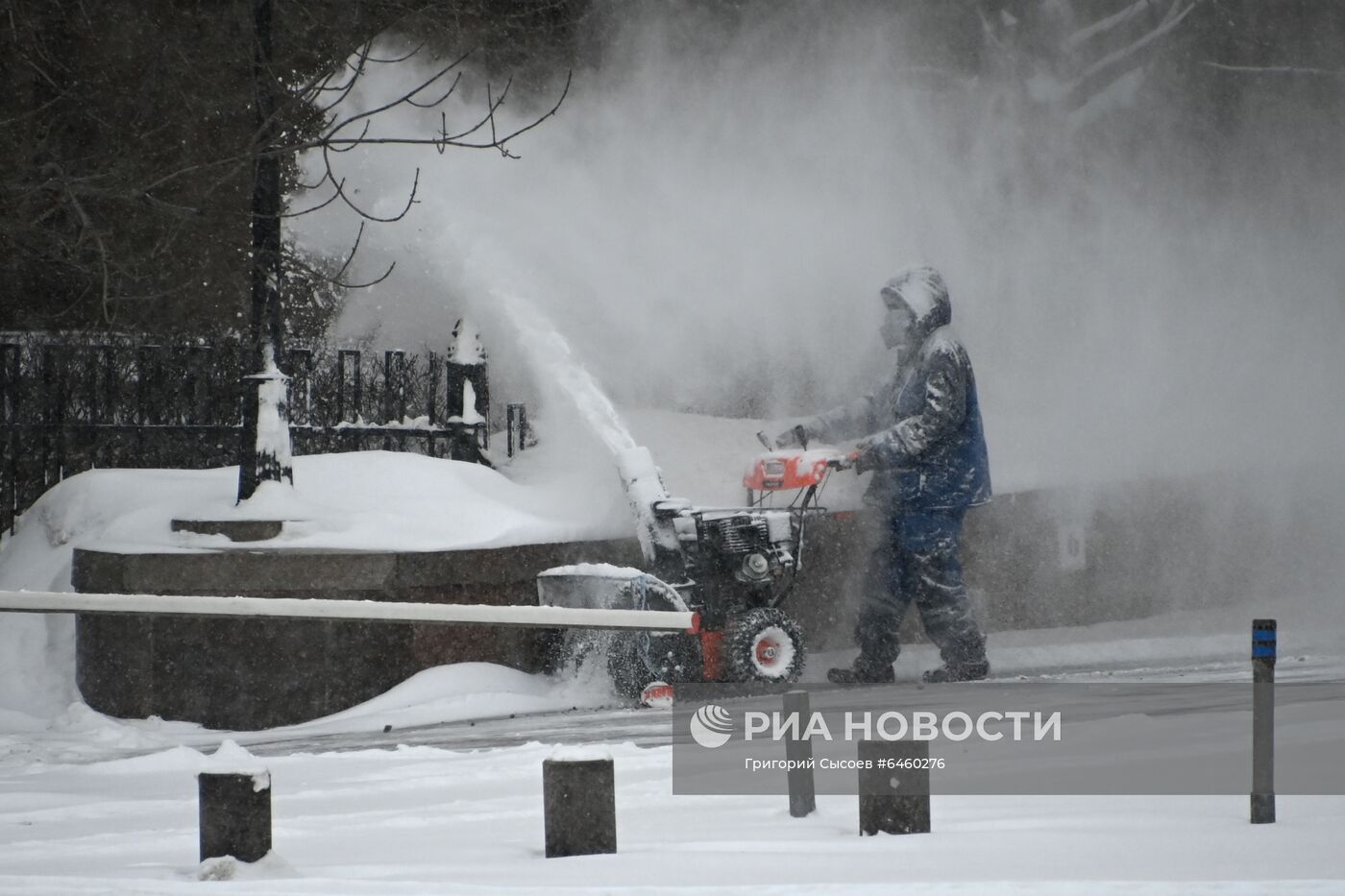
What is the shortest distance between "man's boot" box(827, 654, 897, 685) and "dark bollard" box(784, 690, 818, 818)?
11.8ft

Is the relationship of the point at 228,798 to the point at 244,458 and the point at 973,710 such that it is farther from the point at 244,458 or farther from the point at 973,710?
the point at 244,458

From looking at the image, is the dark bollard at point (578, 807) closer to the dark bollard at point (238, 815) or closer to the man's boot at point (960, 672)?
the dark bollard at point (238, 815)

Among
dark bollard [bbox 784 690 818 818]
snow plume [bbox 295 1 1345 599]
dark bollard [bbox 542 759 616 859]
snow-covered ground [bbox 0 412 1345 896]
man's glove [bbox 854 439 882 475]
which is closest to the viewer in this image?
snow-covered ground [bbox 0 412 1345 896]

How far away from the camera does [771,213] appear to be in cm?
1109

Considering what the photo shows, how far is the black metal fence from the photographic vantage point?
9.09 metres

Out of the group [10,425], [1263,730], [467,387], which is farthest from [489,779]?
[10,425]

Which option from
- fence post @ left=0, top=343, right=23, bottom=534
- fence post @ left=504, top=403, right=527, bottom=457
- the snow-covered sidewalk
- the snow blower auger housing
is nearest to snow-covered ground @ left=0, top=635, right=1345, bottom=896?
the snow-covered sidewalk

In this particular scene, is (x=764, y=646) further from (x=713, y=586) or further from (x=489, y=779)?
(x=489, y=779)

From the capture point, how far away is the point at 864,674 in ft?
26.7

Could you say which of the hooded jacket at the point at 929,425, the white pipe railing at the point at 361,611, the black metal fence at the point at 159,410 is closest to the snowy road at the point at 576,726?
the hooded jacket at the point at 929,425

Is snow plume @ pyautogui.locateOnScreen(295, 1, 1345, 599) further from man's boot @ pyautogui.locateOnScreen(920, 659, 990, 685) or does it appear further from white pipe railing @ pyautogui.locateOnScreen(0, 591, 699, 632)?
white pipe railing @ pyautogui.locateOnScreen(0, 591, 699, 632)

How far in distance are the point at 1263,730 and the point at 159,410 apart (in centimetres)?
706

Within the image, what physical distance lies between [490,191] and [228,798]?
23.2ft

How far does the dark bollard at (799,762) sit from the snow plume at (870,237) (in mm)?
5741
